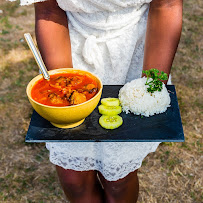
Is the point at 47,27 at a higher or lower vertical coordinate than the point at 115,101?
higher

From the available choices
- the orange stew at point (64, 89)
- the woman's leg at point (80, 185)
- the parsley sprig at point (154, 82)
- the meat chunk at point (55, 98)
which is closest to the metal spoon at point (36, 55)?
the orange stew at point (64, 89)

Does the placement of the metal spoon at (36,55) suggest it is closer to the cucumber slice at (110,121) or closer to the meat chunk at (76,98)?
the meat chunk at (76,98)

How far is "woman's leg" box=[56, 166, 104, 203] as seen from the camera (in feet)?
6.55

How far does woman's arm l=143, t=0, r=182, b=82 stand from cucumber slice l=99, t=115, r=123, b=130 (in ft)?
1.46

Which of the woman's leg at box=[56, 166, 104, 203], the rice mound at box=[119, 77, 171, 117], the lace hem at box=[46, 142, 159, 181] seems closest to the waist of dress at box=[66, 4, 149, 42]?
the rice mound at box=[119, 77, 171, 117]

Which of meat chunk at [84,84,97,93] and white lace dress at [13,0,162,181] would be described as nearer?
meat chunk at [84,84,97,93]

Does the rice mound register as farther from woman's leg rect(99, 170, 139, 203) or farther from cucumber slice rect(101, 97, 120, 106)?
woman's leg rect(99, 170, 139, 203)

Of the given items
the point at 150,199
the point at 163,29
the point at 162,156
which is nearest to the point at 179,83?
the point at 162,156

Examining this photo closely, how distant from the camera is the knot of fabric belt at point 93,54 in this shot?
165 centimetres

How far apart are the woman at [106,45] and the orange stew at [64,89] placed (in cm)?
30

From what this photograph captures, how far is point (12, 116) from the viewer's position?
350 centimetres

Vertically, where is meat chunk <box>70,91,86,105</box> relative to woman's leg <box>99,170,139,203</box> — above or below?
above

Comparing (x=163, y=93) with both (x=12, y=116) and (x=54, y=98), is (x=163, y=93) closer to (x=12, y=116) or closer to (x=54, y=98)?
(x=54, y=98)

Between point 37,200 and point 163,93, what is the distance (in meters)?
1.77
